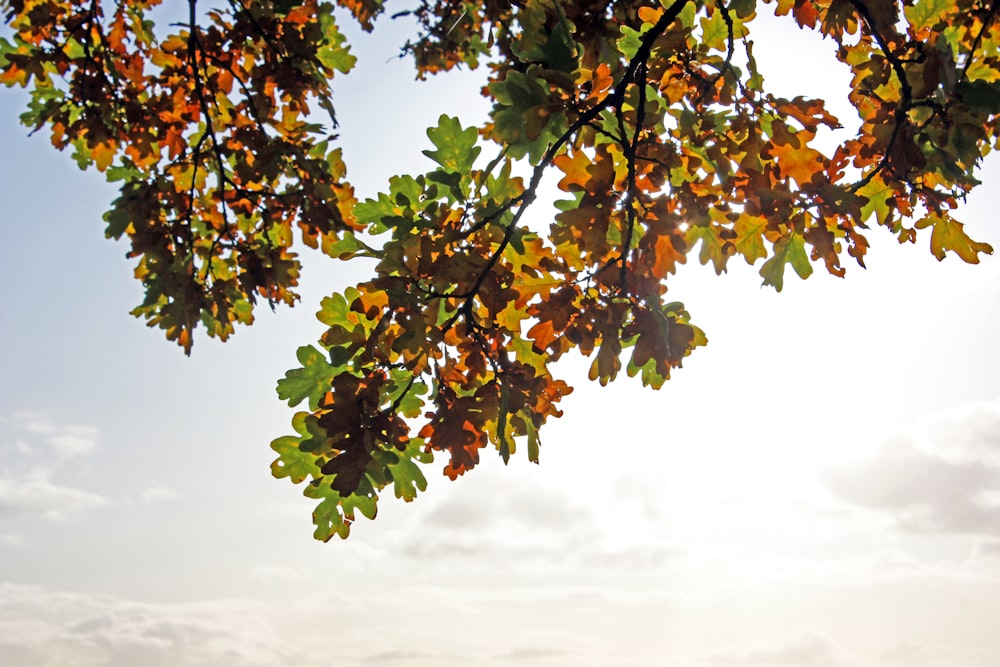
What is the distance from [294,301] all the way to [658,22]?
12.6 ft

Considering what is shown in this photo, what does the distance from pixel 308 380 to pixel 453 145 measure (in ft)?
3.50

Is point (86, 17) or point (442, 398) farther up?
point (86, 17)

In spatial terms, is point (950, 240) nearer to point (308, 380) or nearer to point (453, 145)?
point (453, 145)

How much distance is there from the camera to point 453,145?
2838 millimetres

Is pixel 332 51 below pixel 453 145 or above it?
above

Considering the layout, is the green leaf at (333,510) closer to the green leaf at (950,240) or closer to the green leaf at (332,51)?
the green leaf at (950,240)

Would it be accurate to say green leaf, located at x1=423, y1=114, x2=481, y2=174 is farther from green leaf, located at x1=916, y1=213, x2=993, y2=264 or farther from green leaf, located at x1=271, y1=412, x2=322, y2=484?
green leaf, located at x1=916, y1=213, x2=993, y2=264

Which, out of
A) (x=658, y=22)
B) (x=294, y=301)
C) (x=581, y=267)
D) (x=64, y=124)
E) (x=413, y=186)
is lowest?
(x=581, y=267)

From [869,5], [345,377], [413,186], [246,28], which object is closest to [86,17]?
[246,28]

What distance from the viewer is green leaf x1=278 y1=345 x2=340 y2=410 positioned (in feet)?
9.45

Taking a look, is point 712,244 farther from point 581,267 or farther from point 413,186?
point 413,186

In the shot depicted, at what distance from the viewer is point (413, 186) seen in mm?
2855

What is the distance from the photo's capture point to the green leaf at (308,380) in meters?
2.88

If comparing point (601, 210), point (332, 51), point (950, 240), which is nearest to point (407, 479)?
point (601, 210)
